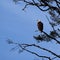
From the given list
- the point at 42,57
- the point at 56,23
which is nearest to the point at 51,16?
the point at 56,23

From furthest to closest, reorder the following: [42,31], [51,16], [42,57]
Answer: [51,16], [42,57], [42,31]

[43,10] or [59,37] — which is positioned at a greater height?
[43,10]

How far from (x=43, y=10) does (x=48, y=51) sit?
3.51 feet

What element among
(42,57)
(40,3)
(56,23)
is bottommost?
(42,57)

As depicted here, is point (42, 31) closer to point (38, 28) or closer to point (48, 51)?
point (38, 28)

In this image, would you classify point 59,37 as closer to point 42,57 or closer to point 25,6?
point 42,57

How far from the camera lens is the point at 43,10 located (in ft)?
23.6

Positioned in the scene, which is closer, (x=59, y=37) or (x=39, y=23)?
(x=39, y=23)

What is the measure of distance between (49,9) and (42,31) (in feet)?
3.40

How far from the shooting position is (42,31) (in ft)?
21.4

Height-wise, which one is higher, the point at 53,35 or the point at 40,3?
the point at 40,3

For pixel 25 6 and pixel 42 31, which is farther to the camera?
pixel 25 6

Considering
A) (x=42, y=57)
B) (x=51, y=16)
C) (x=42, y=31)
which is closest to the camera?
(x=42, y=31)

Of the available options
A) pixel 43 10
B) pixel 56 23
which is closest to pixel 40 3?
pixel 43 10
